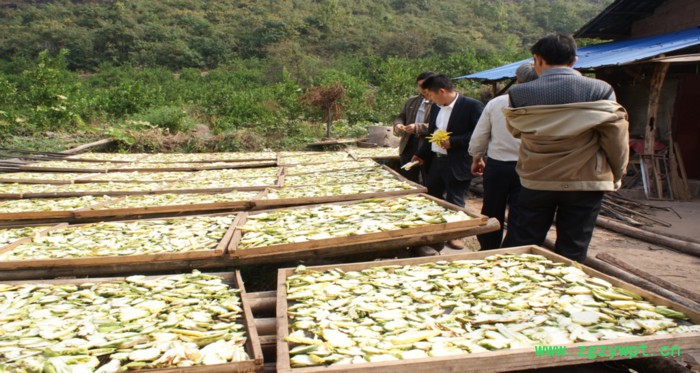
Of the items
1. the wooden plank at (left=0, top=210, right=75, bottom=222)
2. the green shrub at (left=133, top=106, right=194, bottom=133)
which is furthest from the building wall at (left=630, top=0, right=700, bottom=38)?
the green shrub at (left=133, top=106, right=194, bottom=133)

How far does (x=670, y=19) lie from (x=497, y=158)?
8645mm

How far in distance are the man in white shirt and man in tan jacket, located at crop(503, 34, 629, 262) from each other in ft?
1.99

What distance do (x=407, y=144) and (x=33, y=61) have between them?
34.4 meters

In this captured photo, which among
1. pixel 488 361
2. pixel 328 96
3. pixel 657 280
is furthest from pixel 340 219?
pixel 328 96

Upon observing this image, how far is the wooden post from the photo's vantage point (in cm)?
677

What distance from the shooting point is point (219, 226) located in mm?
3016

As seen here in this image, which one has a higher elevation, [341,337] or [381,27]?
[381,27]

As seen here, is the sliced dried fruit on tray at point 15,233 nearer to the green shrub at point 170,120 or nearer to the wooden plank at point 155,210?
the wooden plank at point 155,210

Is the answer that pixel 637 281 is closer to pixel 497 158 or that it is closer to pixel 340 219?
pixel 497 158

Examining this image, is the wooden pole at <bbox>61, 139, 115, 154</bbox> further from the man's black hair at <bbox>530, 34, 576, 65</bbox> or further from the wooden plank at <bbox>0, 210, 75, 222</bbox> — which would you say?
the man's black hair at <bbox>530, 34, 576, 65</bbox>

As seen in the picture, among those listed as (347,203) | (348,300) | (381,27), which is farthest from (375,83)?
(348,300)

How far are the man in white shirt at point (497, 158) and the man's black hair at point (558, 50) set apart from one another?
635 millimetres

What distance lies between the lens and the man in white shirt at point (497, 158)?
10.3 feet

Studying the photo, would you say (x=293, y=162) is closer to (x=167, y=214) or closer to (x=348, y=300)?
(x=167, y=214)
